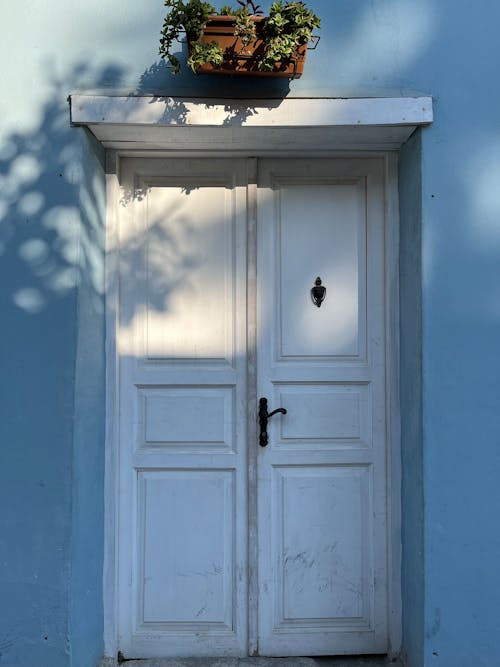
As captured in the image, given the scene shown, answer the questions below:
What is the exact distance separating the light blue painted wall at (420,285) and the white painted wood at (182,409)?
13.9 inches

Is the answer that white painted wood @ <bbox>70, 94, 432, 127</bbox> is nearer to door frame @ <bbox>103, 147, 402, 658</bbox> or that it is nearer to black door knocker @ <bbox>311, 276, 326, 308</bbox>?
door frame @ <bbox>103, 147, 402, 658</bbox>

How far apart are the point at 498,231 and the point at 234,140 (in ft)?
3.80

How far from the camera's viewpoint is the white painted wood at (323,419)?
2.87 meters

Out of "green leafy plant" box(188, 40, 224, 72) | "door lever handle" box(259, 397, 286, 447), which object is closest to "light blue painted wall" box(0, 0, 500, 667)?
"green leafy plant" box(188, 40, 224, 72)

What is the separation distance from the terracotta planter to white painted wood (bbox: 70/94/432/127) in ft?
0.45

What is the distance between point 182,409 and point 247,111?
1.31 metres

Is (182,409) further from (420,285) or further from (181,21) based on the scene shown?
(181,21)

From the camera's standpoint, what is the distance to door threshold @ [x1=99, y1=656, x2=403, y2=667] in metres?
2.80

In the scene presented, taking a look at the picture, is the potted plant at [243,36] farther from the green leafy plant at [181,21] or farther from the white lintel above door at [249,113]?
the white lintel above door at [249,113]

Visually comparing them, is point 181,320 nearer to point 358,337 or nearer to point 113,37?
point 358,337

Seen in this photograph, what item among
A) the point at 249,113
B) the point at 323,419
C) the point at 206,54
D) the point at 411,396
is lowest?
the point at 323,419

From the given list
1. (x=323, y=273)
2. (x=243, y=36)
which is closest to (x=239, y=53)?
(x=243, y=36)

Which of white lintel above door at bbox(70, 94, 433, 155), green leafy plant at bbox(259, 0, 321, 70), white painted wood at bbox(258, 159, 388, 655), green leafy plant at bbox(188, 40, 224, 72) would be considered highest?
green leafy plant at bbox(259, 0, 321, 70)

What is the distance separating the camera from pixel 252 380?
2.89 m
